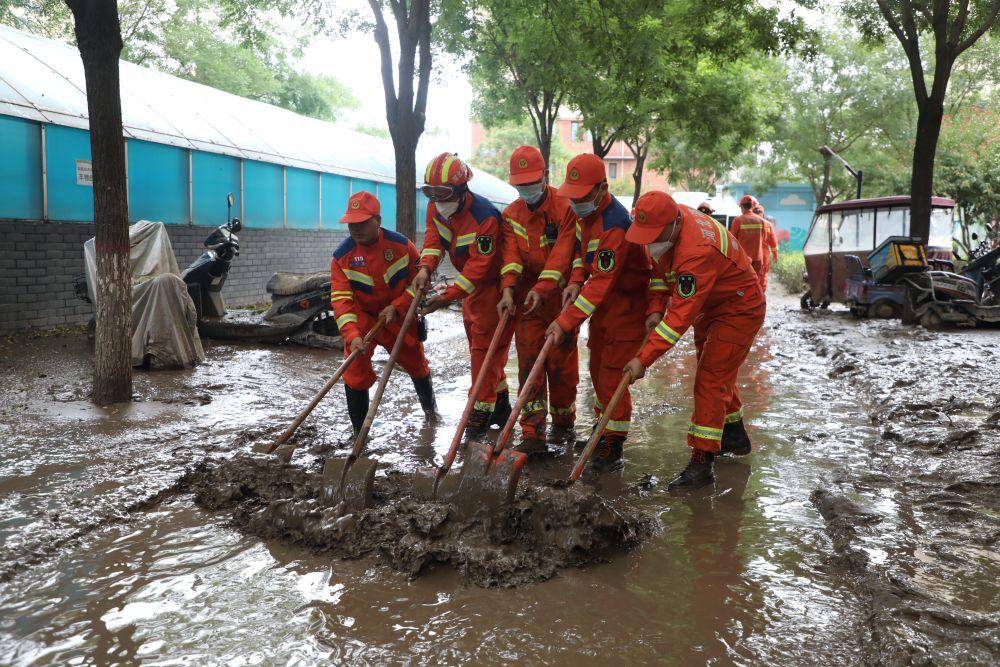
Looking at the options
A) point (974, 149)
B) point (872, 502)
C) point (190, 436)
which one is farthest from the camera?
point (974, 149)

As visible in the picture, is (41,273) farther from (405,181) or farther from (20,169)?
(405,181)

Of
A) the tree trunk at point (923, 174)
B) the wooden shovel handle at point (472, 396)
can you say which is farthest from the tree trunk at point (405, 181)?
the tree trunk at point (923, 174)

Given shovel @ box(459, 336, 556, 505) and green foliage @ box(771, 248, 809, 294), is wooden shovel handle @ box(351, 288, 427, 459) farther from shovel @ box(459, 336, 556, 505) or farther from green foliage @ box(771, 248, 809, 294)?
green foliage @ box(771, 248, 809, 294)

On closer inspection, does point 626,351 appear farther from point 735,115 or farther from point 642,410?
point 735,115

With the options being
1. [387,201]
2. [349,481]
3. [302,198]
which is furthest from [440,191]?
[387,201]

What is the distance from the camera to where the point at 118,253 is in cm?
568

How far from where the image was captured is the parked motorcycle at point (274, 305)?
8711mm

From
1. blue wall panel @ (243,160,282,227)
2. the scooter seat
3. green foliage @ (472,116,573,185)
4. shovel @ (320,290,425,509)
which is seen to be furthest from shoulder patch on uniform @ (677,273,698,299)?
green foliage @ (472,116,573,185)

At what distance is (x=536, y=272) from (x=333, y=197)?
11470mm

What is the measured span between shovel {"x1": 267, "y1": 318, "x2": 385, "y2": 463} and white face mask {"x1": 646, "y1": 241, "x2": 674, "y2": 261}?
1.84 metres

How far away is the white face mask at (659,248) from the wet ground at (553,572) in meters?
1.32

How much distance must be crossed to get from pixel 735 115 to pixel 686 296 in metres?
14.8

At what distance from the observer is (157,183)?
10.9 meters

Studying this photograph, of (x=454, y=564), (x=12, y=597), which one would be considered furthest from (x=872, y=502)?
(x=12, y=597)
